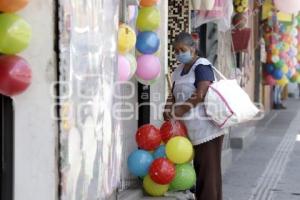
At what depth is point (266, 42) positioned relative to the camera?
1514 cm

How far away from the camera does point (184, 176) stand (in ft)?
17.3

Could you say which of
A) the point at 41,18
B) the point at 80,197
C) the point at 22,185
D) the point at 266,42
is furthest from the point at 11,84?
the point at 266,42

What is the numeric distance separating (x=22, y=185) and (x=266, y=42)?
12.3 m

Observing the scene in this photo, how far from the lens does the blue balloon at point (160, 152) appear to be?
17.4 feet

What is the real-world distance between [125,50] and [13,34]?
72.2 inches

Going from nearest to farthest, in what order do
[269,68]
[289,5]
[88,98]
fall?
[88,98] → [289,5] → [269,68]

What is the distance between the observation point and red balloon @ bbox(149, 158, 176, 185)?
514 cm

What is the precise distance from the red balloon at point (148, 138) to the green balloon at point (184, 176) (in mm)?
284

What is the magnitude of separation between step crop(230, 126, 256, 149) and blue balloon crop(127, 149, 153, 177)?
16.7ft

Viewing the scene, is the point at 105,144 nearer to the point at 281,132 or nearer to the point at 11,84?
the point at 11,84

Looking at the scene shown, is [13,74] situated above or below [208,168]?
above

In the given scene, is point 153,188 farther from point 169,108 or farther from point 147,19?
point 147,19

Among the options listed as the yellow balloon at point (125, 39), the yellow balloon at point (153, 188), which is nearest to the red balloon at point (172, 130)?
the yellow balloon at point (153, 188)

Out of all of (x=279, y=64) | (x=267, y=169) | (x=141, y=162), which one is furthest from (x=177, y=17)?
(x=279, y=64)
